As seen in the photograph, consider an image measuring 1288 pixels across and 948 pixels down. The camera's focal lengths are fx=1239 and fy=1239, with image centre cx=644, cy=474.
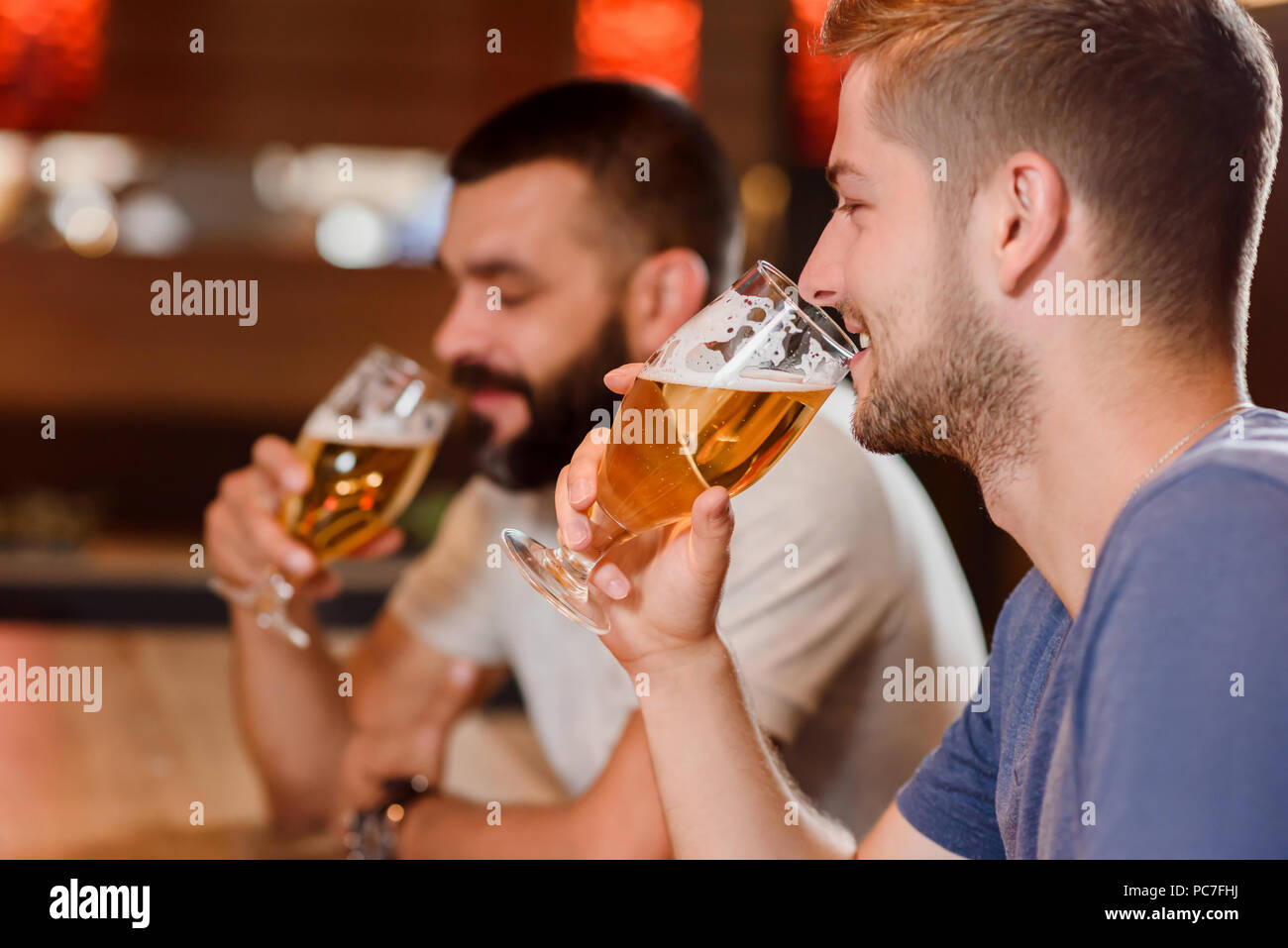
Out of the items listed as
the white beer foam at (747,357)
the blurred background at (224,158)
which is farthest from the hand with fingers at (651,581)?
the blurred background at (224,158)

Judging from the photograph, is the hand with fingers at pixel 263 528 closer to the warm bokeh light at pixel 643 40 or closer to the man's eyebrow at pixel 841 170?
the man's eyebrow at pixel 841 170

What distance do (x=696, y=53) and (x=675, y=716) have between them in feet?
16.0

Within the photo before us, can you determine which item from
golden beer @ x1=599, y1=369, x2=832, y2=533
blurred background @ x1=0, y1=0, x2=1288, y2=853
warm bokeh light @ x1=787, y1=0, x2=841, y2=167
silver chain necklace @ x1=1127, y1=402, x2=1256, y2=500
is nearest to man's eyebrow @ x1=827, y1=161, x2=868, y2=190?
golden beer @ x1=599, y1=369, x2=832, y2=533

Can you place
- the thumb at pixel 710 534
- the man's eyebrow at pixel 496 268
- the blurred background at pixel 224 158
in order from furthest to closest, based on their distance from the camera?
the blurred background at pixel 224 158
the man's eyebrow at pixel 496 268
the thumb at pixel 710 534

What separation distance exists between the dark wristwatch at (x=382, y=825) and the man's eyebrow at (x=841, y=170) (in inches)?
33.6

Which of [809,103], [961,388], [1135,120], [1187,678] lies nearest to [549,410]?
[961,388]

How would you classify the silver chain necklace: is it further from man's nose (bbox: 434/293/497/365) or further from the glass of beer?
man's nose (bbox: 434/293/497/365)

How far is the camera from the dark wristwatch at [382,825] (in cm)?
139

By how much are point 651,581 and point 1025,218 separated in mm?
433

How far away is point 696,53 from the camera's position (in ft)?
18.0

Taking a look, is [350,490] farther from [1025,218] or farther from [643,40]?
[643,40]

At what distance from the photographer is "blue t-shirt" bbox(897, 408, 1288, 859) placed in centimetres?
64
